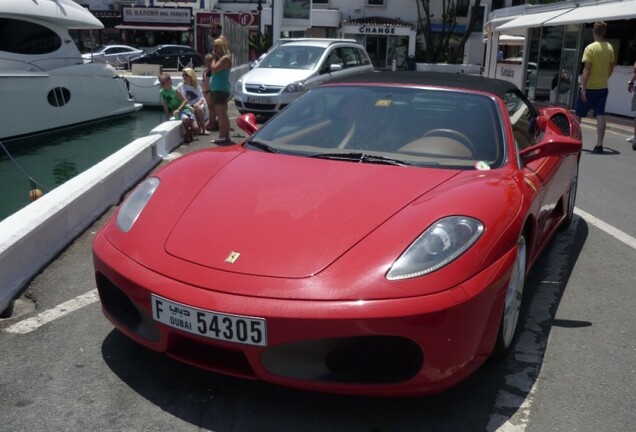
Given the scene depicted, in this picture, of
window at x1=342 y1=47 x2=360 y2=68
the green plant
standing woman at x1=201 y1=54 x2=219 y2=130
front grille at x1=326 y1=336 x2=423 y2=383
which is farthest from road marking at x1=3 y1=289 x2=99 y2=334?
the green plant

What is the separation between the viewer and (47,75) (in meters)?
12.8

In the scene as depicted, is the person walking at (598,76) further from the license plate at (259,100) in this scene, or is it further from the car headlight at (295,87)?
the license plate at (259,100)

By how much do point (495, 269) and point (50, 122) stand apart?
1229 centimetres

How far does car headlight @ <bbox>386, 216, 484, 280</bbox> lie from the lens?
2.52 meters

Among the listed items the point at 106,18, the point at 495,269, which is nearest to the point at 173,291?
the point at 495,269

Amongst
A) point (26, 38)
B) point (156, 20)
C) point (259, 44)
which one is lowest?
point (259, 44)

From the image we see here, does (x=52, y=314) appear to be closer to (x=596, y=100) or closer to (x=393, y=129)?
(x=393, y=129)

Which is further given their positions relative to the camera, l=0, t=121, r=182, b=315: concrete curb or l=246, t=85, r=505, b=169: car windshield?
l=0, t=121, r=182, b=315: concrete curb

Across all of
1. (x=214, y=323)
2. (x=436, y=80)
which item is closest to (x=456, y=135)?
(x=436, y=80)

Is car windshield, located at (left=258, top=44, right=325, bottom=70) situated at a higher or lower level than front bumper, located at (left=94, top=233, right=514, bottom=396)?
higher

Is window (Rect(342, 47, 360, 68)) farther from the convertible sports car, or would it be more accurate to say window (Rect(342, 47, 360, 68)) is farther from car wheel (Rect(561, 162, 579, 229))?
the convertible sports car

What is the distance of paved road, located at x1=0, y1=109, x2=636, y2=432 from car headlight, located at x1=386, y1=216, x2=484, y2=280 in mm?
629

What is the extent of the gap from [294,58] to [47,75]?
4975mm

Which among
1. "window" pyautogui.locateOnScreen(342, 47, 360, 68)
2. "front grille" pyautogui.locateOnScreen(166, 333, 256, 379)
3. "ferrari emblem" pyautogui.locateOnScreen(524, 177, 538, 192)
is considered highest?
"window" pyautogui.locateOnScreen(342, 47, 360, 68)
